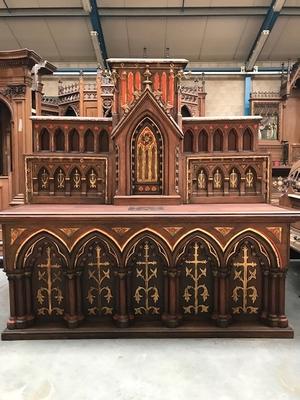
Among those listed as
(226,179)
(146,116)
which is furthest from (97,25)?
(226,179)

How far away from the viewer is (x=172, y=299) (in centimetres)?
297

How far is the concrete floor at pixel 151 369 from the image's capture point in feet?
7.10

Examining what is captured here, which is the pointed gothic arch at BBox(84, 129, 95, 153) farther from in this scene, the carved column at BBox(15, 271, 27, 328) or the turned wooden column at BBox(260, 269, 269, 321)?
the turned wooden column at BBox(260, 269, 269, 321)

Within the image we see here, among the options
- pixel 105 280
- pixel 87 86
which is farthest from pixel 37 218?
pixel 87 86

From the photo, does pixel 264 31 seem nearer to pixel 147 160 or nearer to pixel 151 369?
pixel 147 160

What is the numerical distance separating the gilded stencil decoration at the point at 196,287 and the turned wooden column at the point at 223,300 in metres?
0.13

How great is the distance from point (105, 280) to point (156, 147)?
1.44 metres

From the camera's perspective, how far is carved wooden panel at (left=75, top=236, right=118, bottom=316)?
119 inches

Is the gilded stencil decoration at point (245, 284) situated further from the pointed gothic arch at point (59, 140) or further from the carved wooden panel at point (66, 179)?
the pointed gothic arch at point (59, 140)

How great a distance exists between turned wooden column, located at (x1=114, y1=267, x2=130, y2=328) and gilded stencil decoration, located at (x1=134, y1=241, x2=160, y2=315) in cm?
11

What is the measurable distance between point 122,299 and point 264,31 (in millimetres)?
7793

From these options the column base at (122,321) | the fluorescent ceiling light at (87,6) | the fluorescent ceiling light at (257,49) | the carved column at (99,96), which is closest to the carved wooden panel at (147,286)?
the column base at (122,321)

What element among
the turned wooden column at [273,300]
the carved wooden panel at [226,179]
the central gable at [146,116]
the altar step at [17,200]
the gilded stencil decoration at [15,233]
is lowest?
the turned wooden column at [273,300]

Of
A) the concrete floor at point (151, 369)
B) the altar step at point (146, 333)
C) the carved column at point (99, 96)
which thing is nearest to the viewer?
the concrete floor at point (151, 369)
